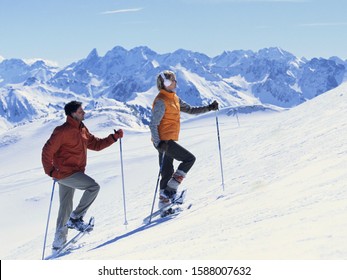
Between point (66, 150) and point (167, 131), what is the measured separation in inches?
71.2

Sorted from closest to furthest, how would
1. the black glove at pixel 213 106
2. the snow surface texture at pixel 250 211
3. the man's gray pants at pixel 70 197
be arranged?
1. the snow surface texture at pixel 250 211
2. the man's gray pants at pixel 70 197
3. the black glove at pixel 213 106

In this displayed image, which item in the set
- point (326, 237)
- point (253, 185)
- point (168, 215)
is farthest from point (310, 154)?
point (326, 237)

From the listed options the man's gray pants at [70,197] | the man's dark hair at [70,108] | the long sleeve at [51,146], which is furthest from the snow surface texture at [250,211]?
the man's dark hair at [70,108]

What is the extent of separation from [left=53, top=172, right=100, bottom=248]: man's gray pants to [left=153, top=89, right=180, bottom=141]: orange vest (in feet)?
4.99

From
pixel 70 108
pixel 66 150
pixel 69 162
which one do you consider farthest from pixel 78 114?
pixel 69 162

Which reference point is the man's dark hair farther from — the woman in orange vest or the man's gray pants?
the woman in orange vest

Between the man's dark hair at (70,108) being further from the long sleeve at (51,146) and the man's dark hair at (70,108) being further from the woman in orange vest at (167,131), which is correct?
the woman in orange vest at (167,131)

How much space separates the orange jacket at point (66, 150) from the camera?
7969 mm

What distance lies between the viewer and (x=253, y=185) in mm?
8969

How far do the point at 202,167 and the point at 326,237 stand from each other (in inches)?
474

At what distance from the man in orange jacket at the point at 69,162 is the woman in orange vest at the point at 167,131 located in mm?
1280

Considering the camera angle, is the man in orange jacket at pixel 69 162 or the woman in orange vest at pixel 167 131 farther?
the woman in orange vest at pixel 167 131

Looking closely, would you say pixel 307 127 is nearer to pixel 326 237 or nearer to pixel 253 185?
pixel 253 185

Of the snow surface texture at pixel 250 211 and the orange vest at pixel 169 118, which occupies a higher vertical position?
the orange vest at pixel 169 118
